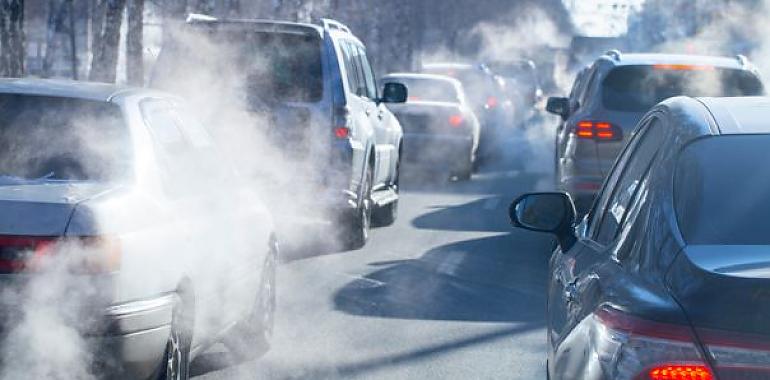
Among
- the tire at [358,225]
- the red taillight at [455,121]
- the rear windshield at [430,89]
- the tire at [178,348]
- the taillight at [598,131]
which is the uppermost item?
the tire at [178,348]

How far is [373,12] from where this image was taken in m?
54.4

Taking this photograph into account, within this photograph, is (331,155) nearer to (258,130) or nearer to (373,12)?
(258,130)

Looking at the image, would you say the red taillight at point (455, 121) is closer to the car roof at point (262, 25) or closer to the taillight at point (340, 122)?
the car roof at point (262, 25)

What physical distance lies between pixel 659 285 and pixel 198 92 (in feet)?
32.1

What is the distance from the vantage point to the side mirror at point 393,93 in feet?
51.7

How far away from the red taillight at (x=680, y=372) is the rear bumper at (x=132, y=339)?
291 centimetres

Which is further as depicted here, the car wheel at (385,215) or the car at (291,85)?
the car wheel at (385,215)

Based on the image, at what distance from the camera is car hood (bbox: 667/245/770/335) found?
10.6 ft

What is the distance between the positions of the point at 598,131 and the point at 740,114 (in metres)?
8.85

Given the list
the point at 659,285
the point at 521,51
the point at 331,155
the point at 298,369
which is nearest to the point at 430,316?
the point at 298,369

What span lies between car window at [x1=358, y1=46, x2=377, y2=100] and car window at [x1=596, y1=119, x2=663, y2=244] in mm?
10134

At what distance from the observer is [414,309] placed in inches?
409

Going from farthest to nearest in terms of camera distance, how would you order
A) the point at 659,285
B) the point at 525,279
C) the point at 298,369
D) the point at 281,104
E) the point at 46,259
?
the point at 281,104
the point at 525,279
the point at 298,369
the point at 46,259
the point at 659,285

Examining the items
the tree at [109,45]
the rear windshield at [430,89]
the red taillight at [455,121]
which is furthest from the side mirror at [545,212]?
the rear windshield at [430,89]
